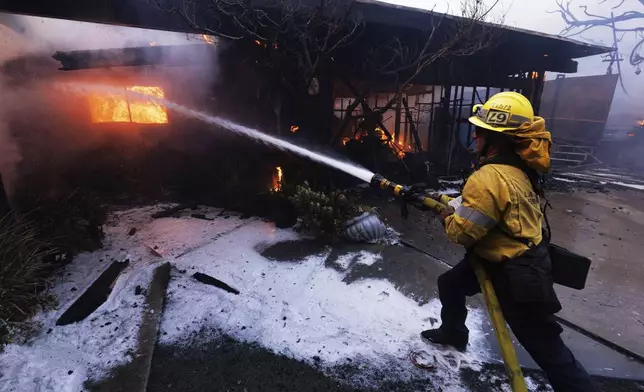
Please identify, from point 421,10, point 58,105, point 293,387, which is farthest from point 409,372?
point 58,105

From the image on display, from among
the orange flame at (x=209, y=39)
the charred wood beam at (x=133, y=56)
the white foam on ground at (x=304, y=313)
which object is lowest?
the white foam on ground at (x=304, y=313)

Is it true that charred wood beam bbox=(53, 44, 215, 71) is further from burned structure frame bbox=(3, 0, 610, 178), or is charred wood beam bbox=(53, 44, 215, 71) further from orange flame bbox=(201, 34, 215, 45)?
orange flame bbox=(201, 34, 215, 45)

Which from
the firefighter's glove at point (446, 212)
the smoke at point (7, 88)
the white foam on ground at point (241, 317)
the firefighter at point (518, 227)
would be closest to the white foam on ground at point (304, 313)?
the white foam on ground at point (241, 317)

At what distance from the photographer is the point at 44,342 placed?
3004 mm

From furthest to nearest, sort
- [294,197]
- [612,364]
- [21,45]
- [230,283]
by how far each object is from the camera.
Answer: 1. [21,45]
2. [294,197]
3. [230,283]
4. [612,364]

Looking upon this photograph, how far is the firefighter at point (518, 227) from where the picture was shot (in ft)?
6.99

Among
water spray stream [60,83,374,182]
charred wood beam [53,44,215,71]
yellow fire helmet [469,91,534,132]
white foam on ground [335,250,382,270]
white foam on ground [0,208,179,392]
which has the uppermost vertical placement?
charred wood beam [53,44,215,71]

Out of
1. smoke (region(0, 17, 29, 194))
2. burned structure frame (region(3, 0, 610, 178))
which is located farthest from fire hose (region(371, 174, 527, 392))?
smoke (region(0, 17, 29, 194))

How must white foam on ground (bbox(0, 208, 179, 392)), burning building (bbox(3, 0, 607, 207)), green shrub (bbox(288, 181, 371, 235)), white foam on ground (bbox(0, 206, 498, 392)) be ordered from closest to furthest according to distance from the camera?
white foam on ground (bbox(0, 208, 179, 392)), white foam on ground (bbox(0, 206, 498, 392)), green shrub (bbox(288, 181, 371, 235)), burning building (bbox(3, 0, 607, 207))

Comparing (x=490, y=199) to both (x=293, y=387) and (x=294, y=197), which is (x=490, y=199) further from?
(x=294, y=197)

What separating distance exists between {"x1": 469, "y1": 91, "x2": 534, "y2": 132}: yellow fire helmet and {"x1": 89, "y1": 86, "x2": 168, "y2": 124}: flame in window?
29.9 feet

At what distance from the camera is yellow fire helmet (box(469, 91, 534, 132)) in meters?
2.21

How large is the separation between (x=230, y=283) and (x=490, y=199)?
334cm

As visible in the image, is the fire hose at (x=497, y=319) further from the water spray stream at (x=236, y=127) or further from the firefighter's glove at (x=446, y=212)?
the water spray stream at (x=236, y=127)
